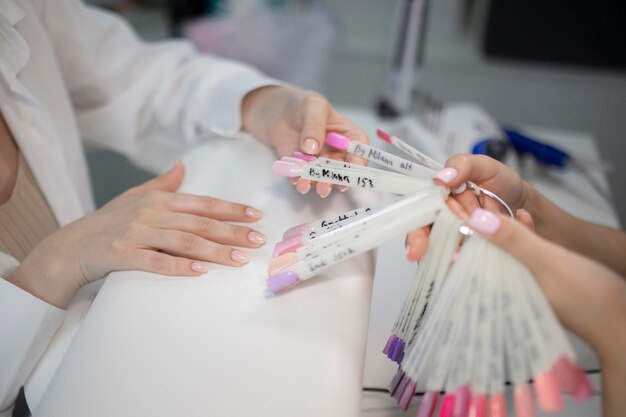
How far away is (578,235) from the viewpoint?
0.49 m

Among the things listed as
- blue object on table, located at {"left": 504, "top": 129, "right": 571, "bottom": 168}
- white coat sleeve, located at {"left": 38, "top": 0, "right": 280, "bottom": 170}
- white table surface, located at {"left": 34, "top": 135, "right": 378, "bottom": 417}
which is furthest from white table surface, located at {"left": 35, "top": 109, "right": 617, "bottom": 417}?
blue object on table, located at {"left": 504, "top": 129, "right": 571, "bottom": 168}

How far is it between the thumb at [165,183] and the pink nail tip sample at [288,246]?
18 cm

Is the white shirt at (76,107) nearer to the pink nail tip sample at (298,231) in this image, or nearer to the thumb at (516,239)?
the pink nail tip sample at (298,231)

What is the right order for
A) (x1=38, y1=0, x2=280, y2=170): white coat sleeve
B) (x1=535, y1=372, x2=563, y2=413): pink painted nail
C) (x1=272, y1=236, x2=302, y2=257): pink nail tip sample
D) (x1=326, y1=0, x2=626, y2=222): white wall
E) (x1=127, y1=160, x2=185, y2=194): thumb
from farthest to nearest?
(x1=326, y1=0, x2=626, y2=222): white wall, (x1=38, y1=0, x2=280, y2=170): white coat sleeve, (x1=127, y1=160, x2=185, y2=194): thumb, (x1=272, y1=236, x2=302, y2=257): pink nail tip sample, (x1=535, y1=372, x2=563, y2=413): pink painted nail

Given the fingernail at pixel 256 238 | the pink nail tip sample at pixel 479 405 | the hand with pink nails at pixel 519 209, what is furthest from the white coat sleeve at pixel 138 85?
the pink nail tip sample at pixel 479 405

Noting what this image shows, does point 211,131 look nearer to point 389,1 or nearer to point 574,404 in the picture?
point 574,404

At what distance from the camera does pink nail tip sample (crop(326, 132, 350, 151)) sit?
→ 19.4 inches

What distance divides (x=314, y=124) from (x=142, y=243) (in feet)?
0.63

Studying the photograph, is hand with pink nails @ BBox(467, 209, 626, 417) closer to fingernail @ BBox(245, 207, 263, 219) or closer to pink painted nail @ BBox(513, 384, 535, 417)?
pink painted nail @ BBox(513, 384, 535, 417)

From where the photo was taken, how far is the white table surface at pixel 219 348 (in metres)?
0.34

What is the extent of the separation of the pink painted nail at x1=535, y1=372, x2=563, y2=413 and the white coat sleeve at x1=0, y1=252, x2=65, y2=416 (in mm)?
391

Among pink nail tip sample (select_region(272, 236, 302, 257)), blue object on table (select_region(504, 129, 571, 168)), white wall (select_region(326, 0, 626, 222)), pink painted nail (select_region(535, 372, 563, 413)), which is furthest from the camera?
white wall (select_region(326, 0, 626, 222))

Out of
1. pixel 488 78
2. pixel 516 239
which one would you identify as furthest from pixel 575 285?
pixel 488 78

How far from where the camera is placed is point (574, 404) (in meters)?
0.45
